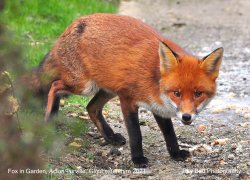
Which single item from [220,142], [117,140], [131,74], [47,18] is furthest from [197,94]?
[47,18]

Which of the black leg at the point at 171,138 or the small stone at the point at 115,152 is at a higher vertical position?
the black leg at the point at 171,138

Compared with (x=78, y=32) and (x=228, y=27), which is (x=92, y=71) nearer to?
(x=78, y=32)

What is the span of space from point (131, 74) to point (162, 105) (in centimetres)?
45

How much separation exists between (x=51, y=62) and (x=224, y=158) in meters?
2.06

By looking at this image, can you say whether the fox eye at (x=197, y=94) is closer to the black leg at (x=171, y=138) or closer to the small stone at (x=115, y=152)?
the black leg at (x=171, y=138)

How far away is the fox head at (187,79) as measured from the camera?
182 inches

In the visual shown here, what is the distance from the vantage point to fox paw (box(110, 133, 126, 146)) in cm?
563

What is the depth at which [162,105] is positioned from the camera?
4844 mm

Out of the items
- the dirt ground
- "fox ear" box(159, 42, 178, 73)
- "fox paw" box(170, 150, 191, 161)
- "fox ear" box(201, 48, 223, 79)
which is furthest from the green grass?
"fox ear" box(201, 48, 223, 79)

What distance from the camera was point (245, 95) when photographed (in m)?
7.79

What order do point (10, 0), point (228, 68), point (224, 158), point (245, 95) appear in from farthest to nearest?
point (228, 68) → point (245, 95) → point (224, 158) → point (10, 0)

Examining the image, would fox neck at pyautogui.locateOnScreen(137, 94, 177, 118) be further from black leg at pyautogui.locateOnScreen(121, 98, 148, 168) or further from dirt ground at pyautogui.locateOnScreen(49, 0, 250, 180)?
dirt ground at pyautogui.locateOnScreen(49, 0, 250, 180)

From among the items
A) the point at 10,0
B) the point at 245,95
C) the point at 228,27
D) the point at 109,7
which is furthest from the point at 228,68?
the point at 10,0

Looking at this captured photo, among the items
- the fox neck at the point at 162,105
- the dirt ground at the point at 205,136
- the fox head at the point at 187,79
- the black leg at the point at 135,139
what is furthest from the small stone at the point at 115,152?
the fox head at the point at 187,79
